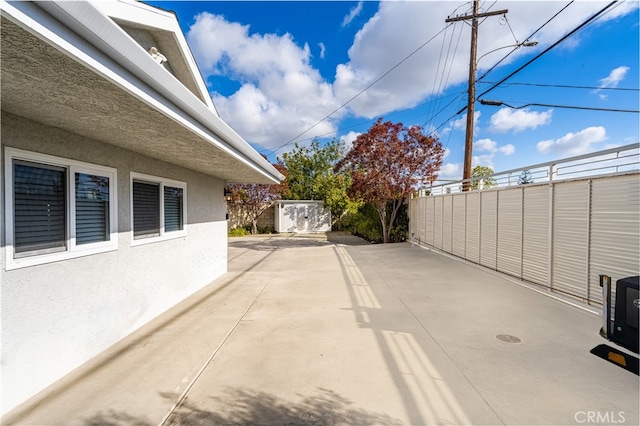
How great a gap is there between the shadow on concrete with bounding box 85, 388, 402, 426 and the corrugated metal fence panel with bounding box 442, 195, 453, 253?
368 inches

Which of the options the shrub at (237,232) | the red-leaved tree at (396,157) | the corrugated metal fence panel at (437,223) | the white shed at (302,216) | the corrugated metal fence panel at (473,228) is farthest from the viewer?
the white shed at (302,216)

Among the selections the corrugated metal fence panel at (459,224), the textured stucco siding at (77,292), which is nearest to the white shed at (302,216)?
the corrugated metal fence panel at (459,224)

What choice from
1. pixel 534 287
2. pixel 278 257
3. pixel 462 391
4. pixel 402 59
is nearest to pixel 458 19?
pixel 402 59

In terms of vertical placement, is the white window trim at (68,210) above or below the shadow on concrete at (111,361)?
above

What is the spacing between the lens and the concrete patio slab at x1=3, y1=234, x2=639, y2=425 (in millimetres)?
2480

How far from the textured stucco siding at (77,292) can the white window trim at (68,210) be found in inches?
2.4

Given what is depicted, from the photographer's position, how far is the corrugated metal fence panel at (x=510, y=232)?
22.0 ft

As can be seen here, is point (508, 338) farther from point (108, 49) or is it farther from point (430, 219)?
point (430, 219)

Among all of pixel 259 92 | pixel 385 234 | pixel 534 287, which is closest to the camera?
pixel 534 287

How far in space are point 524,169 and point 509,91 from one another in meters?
4.83

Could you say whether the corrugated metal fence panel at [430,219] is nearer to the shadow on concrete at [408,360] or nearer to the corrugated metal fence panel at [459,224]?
the corrugated metal fence panel at [459,224]

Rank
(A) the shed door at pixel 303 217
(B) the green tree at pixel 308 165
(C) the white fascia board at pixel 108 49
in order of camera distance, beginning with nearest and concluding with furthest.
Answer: (C) the white fascia board at pixel 108 49, (A) the shed door at pixel 303 217, (B) the green tree at pixel 308 165

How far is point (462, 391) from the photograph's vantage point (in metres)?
2.76

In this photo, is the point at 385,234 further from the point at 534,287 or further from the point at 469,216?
the point at 534,287
